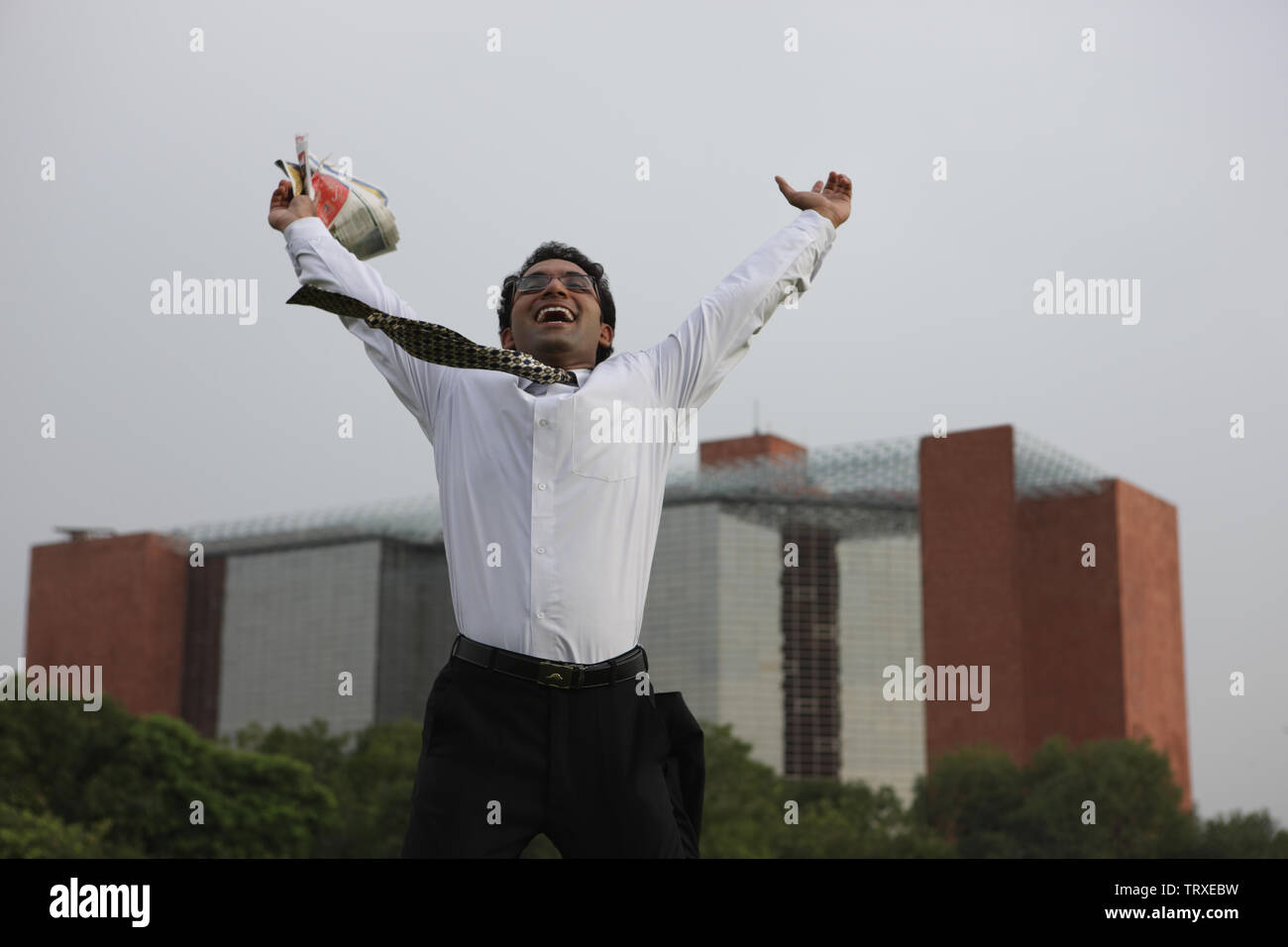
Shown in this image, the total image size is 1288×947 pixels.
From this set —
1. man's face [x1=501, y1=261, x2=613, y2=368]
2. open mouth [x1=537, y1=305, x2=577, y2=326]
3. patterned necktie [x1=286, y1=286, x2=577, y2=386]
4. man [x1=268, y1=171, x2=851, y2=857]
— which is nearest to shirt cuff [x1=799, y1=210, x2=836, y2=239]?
man [x1=268, y1=171, x2=851, y2=857]

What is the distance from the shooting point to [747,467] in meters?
64.2

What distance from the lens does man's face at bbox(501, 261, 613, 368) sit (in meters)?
4.20

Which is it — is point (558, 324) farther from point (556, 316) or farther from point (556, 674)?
point (556, 674)

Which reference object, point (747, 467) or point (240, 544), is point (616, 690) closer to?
point (747, 467)

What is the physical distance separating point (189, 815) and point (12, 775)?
4.66 meters

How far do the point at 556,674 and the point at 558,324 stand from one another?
3.41 feet

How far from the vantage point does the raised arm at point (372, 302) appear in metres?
4.27

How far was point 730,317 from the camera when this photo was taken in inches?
166

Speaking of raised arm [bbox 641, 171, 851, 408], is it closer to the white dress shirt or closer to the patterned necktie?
the white dress shirt

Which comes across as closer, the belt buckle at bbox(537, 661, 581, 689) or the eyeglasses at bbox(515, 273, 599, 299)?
the belt buckle at bbox(537, 661, 581, 689)

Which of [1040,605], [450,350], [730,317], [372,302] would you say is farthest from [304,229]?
[1040,605]

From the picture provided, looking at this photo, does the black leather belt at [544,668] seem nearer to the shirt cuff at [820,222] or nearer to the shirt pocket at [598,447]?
the shirt pocket at [598,447]

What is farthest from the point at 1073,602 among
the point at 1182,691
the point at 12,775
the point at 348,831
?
the point at 12,775
